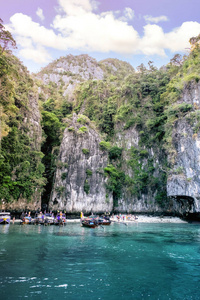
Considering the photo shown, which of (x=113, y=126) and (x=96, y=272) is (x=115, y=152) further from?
(x=96, y=272)

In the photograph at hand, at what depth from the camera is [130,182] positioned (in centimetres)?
3803

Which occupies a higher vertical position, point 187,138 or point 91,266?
point 187,138

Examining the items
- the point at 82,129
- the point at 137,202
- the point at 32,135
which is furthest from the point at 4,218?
the point at 137,202

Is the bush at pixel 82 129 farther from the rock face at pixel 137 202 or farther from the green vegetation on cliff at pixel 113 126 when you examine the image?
the rock face at pixel 137 202

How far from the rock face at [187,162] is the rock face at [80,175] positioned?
11.8 metres

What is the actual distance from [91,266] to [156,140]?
33546 millimetres

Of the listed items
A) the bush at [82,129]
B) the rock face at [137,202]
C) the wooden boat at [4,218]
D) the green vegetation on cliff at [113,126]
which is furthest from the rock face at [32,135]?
the rock face at [137,202]

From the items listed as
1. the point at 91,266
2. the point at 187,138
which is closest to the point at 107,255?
the point at 91,266

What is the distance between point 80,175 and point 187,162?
16.4 metres

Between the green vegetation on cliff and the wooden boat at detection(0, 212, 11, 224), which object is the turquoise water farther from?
the green vegetation on cliff

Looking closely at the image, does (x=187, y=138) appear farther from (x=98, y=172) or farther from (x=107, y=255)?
(x=107, y=255)

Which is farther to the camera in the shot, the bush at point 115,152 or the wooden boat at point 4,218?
the bush at point 115,152

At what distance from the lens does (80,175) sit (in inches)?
1393

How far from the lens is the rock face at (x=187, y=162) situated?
27.8m
